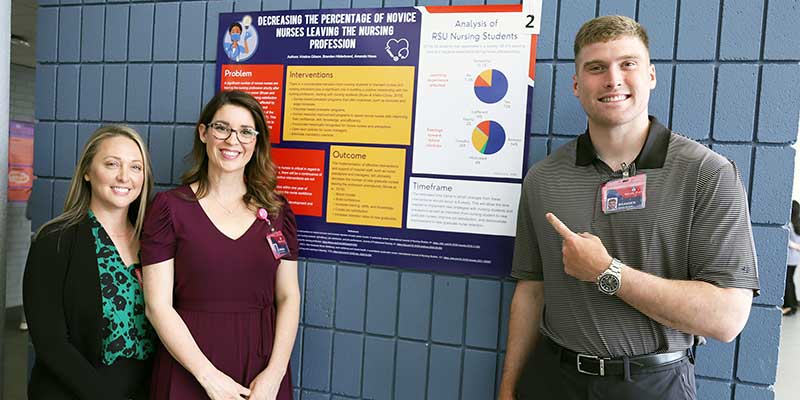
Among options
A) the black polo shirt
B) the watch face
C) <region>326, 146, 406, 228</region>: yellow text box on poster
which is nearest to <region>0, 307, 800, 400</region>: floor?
<region>326, 146, 406, 228</region>: yellow text box on poster

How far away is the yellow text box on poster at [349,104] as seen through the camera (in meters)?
2.05

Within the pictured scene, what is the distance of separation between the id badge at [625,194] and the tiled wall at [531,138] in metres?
0.44

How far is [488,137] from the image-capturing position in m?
1.95

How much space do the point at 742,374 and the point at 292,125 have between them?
5.92 ft

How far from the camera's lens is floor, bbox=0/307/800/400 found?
3668mm

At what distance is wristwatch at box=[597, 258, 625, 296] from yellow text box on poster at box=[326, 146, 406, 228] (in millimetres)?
863

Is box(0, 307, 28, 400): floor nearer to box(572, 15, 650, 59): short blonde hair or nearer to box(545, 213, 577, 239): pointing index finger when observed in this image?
box(545, 213, 577, 239): pointing index finger

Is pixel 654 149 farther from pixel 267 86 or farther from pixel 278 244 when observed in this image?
pixel 267 86

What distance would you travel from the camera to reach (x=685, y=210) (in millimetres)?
1396

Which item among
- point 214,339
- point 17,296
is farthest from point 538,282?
point 17,296

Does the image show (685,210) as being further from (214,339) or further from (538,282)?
(214,339)

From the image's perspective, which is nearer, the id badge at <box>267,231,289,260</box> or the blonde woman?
the blonde woman

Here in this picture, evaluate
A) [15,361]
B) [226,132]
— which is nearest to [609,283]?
[226,132]

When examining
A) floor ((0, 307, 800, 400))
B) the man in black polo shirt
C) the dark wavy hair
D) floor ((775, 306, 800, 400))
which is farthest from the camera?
floor ((775, 306, 800, 400))
